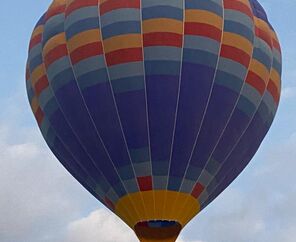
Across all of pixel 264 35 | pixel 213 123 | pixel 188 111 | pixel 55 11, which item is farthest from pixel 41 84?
pixel 264 35

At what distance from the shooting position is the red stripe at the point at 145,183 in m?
20.5

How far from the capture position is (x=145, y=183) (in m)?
20.5

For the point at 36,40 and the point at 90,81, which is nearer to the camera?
the point at 90,81

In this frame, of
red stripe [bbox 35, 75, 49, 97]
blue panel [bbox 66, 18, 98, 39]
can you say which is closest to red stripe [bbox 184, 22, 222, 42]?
blue panel [bbox 66, 18, 98, 39]

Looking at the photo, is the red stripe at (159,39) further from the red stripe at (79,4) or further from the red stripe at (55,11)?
the red stripe at (55,11)

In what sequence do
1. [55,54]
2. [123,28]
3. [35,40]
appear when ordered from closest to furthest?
[123,28]
[55,54]
[35,40]

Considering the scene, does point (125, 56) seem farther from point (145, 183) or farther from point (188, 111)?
point (145, 183)

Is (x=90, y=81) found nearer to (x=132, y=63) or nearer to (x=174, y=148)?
(x=132, y=63)

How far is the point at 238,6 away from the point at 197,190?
4479mm

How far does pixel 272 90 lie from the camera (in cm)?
2238

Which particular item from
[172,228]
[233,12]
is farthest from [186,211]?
[233,12]

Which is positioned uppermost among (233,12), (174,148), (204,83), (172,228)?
(233,12)

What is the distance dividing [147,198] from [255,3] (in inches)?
229

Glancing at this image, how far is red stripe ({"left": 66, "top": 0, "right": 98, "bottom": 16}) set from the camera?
21312 millimetres
